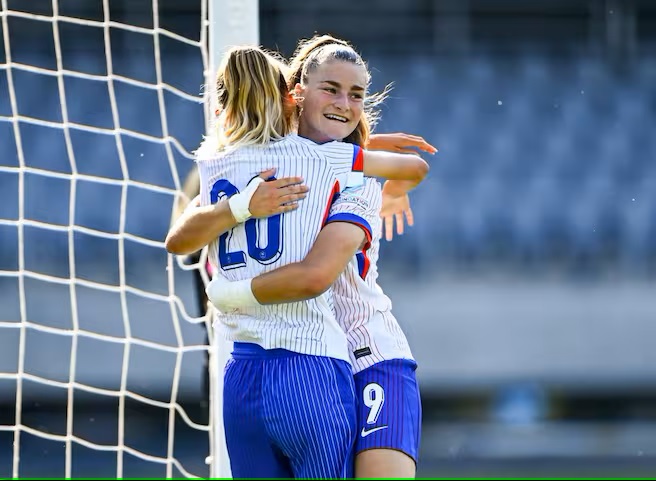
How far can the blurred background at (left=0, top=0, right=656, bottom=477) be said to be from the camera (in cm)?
680

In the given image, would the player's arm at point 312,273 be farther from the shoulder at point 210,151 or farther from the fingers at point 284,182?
the shoulder at point 210,151

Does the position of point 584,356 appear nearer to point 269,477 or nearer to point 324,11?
point 324,11

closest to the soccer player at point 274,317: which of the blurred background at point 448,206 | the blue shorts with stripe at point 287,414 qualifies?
the blue shorts with stripe at point 287,414

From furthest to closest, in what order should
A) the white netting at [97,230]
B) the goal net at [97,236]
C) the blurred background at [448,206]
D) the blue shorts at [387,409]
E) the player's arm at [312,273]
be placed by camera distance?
the blurred background at [448,206]
the white netting at [97,230]
the goal net at [97,236]
the blue shorts at [387,409]
the player's arm at [312,273]

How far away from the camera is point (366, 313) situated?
1581mm

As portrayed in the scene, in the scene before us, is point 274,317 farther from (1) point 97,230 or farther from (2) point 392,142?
(1) point 97,230

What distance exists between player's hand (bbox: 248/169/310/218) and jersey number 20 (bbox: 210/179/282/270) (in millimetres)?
20

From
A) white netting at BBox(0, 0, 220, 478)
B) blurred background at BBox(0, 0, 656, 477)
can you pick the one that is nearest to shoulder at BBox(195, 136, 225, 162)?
white netting at BBox(0, 0, 220, 478)

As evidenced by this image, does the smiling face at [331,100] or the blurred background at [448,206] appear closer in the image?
the smiling face at [331,100]

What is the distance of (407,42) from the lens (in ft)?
27.4

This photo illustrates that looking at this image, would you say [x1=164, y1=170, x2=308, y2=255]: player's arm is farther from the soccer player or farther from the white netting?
the white netting

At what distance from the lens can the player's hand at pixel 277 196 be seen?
144cm

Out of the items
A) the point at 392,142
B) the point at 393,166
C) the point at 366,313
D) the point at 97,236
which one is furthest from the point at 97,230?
the point at 366,313

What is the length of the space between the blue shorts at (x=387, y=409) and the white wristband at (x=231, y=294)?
22cm
